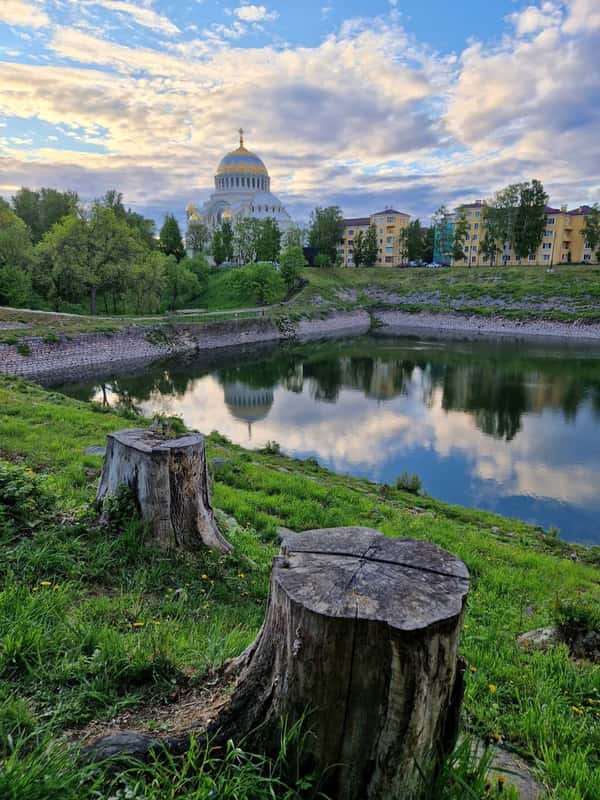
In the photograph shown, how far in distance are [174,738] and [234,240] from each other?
72721 millimetres

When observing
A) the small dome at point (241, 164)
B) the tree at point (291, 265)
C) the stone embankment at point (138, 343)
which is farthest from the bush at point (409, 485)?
the small dome at point (241, 164)

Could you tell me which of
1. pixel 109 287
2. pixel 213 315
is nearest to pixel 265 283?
pixel 213 315

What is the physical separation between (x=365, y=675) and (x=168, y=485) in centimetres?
293

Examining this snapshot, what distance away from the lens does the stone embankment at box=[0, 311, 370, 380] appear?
26.0 meters

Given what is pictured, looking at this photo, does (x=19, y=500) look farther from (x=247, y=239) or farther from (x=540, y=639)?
(x=247, y=239)

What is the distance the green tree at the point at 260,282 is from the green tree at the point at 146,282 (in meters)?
11.6

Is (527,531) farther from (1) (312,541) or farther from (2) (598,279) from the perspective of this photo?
(2) (598,279)

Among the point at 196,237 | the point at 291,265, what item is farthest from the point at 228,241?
the point at 291,265

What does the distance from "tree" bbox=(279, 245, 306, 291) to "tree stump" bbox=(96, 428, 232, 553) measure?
184 feet

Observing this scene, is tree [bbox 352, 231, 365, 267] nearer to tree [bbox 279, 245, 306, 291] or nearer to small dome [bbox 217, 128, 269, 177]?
tree [bbox 279, 245, 306, 291]

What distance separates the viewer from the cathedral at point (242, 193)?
87.2 metres

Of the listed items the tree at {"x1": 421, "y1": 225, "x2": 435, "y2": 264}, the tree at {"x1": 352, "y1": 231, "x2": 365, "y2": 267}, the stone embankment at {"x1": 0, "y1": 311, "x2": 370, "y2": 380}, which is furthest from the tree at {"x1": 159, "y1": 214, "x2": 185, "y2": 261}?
the tree at {"x1": 421, "y1": 225, "x2": 435, "y2": 264}

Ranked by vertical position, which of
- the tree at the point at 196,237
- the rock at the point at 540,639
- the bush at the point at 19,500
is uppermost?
the tree at the point at 196,237

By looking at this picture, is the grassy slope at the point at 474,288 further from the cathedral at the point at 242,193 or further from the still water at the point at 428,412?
the cathedral at the point at 242,193
